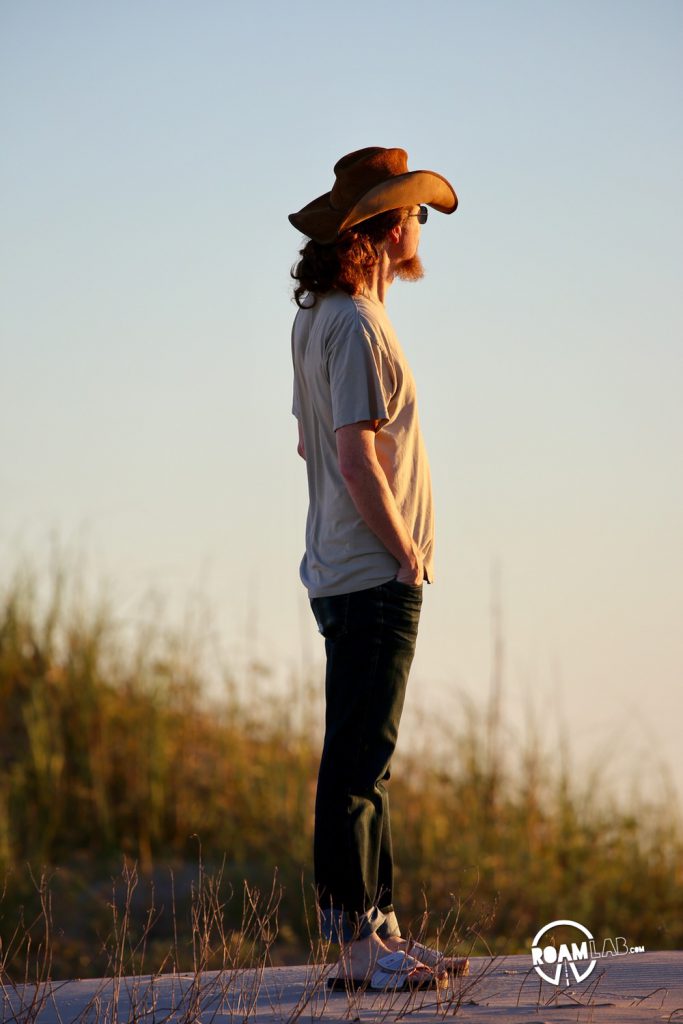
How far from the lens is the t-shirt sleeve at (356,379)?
3.17 meters

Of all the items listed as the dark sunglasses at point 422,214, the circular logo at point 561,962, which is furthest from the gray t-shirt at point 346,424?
the circular logo at point 561,962

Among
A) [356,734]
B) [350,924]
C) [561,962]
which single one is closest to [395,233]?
[356,734]

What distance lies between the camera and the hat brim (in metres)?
3.37

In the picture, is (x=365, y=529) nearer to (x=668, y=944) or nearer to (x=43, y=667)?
(x=668, y=944)

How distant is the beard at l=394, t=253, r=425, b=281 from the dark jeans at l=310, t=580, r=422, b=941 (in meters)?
0.89

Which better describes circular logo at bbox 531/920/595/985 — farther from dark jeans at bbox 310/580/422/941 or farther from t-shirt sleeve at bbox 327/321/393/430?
t-shirt sleeve at bbox 327/321/393/430

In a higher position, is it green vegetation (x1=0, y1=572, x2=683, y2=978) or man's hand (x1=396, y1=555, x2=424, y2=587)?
man's hand (x1=396, y1=555, x2=424, y2=587)

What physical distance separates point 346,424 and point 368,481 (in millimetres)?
148

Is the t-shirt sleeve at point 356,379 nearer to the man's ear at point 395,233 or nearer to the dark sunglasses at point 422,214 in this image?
the man's ear at point 395,233

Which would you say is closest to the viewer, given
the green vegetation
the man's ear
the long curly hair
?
the long curly hair

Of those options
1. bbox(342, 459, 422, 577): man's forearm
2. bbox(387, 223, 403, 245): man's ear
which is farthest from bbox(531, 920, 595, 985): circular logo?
bbox(387, 223, 403, 245): man's ear

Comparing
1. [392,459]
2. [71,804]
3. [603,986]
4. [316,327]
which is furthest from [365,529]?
[71,804]

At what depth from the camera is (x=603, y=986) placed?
344 cm

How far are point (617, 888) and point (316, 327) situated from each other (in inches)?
222
